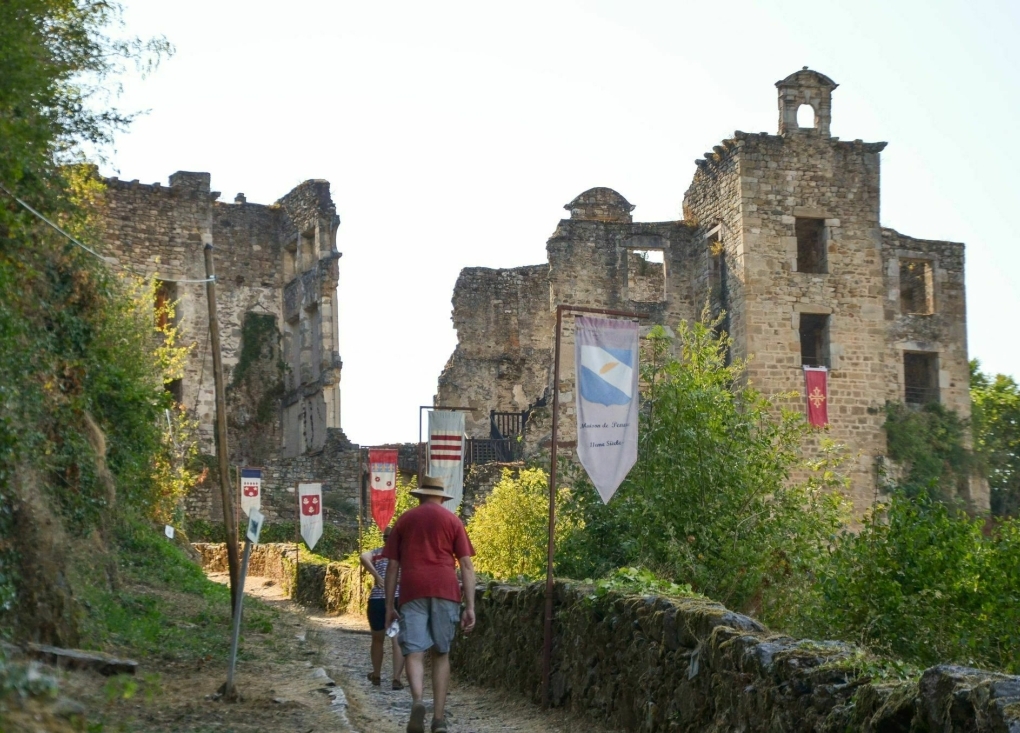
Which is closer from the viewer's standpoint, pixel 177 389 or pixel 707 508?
pixel 707 508

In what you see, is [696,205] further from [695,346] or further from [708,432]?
[708,432]

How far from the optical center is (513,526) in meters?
19.0

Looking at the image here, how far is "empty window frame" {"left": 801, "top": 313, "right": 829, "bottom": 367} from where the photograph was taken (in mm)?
29297

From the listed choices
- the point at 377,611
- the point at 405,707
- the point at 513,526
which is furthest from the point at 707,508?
the point at 405,707

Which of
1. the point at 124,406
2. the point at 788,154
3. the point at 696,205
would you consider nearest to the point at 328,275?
the point at 696,205

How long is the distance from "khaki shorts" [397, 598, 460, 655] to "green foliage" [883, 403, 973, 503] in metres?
21.6

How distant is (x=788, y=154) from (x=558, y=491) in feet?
49.0

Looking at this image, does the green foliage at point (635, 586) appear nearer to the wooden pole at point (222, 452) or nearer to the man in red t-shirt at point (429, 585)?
the man in red t-shirt at point (429, 585)

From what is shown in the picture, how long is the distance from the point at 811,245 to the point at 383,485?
12.2 m

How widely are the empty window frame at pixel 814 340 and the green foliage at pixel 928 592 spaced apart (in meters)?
17.7

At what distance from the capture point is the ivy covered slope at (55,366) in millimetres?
9055

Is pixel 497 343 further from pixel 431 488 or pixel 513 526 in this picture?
pixel 431 488

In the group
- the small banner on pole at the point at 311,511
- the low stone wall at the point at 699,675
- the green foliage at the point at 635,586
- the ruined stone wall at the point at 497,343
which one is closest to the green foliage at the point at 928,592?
the green foliage at the point at 635,586

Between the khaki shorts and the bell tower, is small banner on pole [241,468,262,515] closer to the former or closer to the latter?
the bell tower
